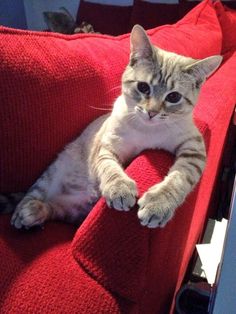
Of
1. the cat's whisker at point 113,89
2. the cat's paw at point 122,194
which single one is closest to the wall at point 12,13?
the cat's whisker at point 113,89

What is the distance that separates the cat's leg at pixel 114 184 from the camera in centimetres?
70

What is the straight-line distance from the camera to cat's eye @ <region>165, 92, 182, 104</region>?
3.11ft

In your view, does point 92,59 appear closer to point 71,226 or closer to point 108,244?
point 71,226

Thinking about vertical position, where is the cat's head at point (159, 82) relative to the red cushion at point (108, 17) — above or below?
above

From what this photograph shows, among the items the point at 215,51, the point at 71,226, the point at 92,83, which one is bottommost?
the point at 71,226

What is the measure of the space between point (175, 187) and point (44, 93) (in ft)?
1.32

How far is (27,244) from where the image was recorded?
810mm

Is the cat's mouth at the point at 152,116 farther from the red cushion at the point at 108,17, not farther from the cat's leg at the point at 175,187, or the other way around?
the red cushion at the point at 108,17

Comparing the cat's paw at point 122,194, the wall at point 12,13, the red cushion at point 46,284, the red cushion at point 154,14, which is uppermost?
the cat's paw at point 122,194

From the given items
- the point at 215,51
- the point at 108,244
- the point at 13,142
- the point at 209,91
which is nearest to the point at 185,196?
the point at 108,244

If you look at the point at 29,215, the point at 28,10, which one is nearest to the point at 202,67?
the point at 29,215

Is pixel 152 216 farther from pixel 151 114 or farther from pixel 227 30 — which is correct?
pixel 227 30

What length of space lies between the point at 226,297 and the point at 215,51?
4.66 ft

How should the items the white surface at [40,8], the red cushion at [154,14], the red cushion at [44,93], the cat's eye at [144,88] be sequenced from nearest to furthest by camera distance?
the red cushion at [44,93] < the cat's eye at [144,88] < the red cushion at [154,14] < the white surface at [40,8]
